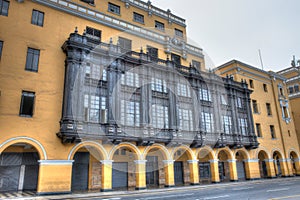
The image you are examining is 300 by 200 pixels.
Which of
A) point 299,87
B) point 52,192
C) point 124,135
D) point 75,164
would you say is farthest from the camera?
point 299,87

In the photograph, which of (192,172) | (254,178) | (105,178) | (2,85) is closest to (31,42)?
(2,85)

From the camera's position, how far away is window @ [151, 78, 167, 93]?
24820mm

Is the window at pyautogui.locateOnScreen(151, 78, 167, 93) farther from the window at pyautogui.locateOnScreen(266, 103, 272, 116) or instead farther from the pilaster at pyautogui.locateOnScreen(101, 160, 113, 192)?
the window at pyautogui.locateOnScreen(266, 103, 272, 116)

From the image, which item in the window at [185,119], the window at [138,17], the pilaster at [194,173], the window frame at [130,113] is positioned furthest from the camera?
the window at [138,17]

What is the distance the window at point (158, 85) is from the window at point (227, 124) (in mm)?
9499

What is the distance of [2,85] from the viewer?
17891 millimetres

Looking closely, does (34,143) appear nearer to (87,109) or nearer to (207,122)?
(87,109)

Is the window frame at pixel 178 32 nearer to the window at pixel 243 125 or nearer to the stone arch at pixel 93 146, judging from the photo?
the window at pixel 243 125

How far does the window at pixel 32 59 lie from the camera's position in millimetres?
19594

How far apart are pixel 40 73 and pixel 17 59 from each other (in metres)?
2.00

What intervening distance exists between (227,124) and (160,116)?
1062cm

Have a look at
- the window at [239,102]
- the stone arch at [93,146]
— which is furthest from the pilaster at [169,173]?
the window at [239,102]

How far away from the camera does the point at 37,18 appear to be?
2139cm

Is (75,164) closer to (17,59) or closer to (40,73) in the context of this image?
(40,73)
